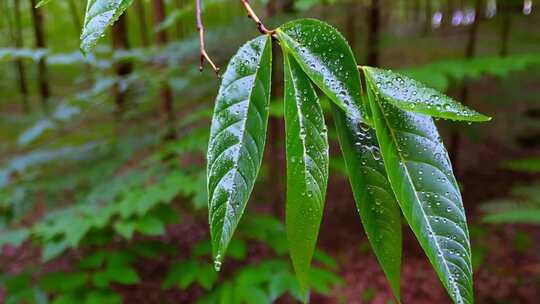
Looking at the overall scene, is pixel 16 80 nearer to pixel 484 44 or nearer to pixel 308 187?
pixel 484 44

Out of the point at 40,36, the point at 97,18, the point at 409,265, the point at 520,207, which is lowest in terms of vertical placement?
the point at 409,265

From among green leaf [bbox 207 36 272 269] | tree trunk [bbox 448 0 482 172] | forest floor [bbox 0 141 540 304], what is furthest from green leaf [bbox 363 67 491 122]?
tree trunk [bbox 448 0 482 172]

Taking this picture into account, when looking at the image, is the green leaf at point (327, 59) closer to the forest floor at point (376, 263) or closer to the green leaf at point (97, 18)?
the green leaf at point (97, 18)

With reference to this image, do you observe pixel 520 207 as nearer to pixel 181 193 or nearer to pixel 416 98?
pixel 181 193

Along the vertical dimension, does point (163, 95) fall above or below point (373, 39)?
below

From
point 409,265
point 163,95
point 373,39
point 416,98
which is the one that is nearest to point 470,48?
point 373,39

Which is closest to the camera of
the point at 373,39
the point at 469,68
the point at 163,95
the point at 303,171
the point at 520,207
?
the point at 303,171

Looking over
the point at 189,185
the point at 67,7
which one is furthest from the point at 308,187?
the point at 67,7
